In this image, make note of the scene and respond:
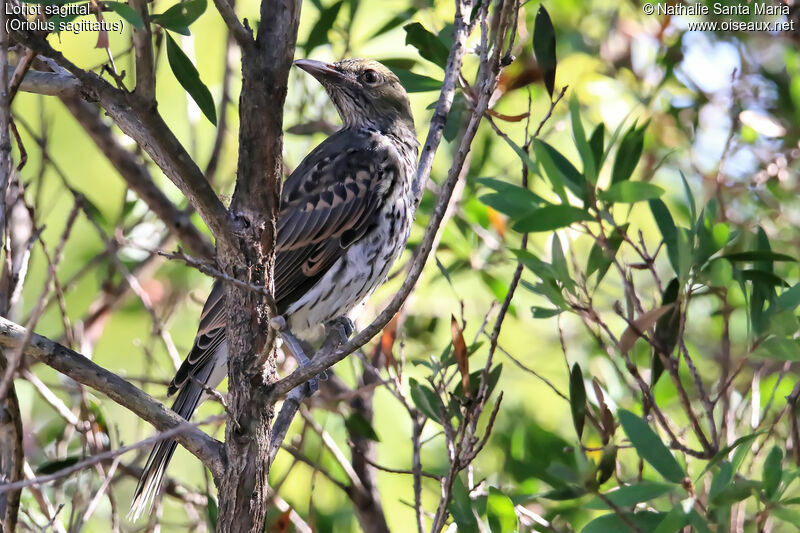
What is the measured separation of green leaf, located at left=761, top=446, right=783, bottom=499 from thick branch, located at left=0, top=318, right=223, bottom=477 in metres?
1.39

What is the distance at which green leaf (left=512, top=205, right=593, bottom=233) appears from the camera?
2438 mm

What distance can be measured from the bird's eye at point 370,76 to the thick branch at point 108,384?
9.28 ft

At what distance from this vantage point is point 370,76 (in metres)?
4.79

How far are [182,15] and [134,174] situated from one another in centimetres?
173

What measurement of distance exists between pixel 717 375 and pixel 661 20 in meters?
1.84

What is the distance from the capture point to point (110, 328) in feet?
18.6

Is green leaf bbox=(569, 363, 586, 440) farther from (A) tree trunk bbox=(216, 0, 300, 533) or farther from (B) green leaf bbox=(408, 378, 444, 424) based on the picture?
(A) tree trunk bbox=(216, 0, 300, 533)

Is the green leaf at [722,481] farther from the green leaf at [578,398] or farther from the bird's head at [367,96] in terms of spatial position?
the bird's head at [367,96]

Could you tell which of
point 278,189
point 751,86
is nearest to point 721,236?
point 278,189

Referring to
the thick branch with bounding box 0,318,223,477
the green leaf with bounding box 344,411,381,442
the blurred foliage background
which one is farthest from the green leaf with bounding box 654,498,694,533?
the green leaf with bounding box 344,411,381,442

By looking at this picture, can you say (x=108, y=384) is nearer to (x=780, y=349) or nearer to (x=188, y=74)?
(x=188, y=74)

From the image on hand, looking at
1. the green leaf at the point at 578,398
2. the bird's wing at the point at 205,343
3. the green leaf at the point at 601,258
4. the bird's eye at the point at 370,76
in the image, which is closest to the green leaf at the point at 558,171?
the green leaf at the point at 601,258

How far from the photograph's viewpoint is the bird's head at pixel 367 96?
4738 mm

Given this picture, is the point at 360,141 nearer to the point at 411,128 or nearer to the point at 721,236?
the point at 411,128
